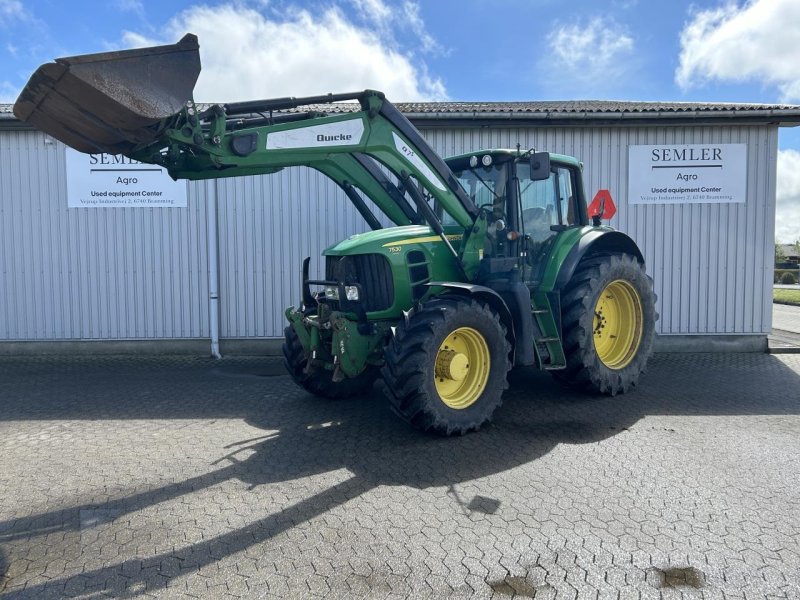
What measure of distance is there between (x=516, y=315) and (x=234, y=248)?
5.35 m

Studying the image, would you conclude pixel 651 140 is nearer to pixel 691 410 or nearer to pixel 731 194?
pixel 731 194

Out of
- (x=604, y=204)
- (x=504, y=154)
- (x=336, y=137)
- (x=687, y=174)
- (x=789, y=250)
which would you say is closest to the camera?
(x=336, y=137)

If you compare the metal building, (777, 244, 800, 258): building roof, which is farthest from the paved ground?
(777, 244, 800, 258): building roof

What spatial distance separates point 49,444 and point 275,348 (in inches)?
176

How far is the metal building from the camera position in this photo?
30.0 feet

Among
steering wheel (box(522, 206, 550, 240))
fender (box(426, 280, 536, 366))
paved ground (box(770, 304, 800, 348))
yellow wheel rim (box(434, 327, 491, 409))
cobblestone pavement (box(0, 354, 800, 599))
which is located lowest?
cobblestone pavement (box(0, 354, 800, 599))

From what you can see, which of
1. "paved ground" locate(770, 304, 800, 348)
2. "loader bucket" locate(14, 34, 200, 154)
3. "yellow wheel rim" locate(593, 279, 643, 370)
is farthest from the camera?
"paved ground" locate(770, 304, 800, 348)

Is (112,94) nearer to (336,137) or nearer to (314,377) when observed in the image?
(336,137)

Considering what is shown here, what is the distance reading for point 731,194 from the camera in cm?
910

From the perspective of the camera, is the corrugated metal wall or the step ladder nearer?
the step ladder

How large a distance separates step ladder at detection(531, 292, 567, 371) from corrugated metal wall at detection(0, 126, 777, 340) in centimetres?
398

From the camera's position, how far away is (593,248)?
21.5ft

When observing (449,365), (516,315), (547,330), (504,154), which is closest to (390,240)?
(449,365)

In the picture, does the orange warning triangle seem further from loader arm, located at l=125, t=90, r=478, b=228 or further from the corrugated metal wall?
loader arm, located at l=125, t=90, r=478, b=228
